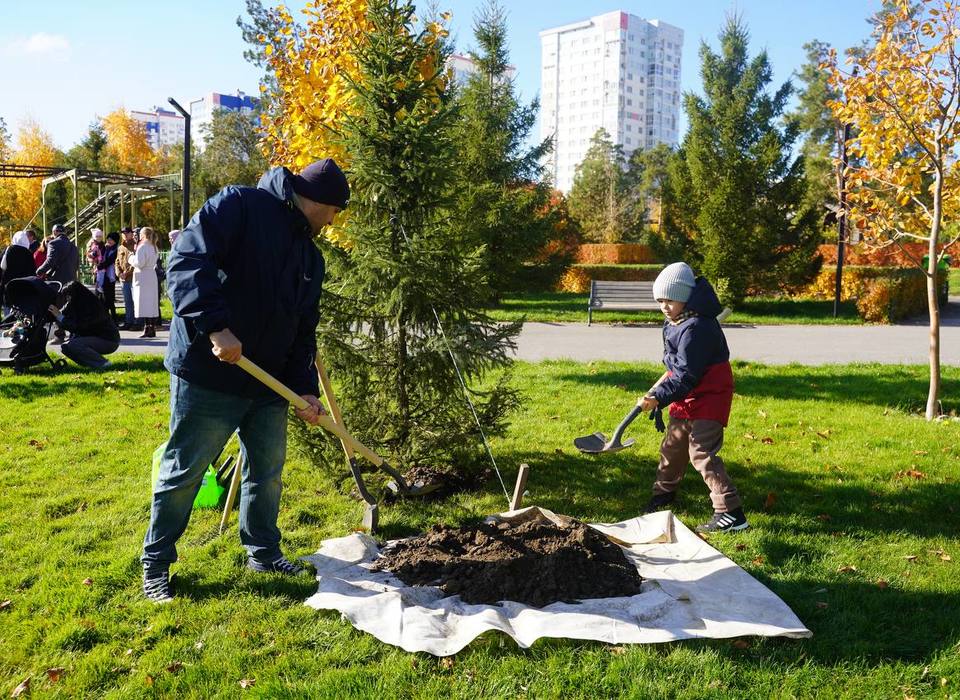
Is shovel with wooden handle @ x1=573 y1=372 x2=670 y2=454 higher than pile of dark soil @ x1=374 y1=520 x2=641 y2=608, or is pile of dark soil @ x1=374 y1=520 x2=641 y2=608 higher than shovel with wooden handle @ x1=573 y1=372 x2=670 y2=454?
shovel with wooden handle @ x1=573 y1=372 x2=670 y2=454

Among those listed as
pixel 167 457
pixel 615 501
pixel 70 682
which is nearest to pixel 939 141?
pixel 615 501

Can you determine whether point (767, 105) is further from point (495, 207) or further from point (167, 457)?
point (167, 457)

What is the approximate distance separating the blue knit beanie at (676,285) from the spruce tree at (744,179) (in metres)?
14.2

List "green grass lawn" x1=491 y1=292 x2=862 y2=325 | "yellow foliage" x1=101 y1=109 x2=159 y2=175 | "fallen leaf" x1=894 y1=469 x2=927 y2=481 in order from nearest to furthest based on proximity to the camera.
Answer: "fallen leaf" x1=894 y1=469 x2=927 y2=481 → "green grass lawn" x1=491 y1=292 x2=862 y2=325 → "yellow foliage" x1=101 y1=109 x2=159 y2=175

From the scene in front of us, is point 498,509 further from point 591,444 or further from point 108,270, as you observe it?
point 108,270

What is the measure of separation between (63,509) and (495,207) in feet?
47.1

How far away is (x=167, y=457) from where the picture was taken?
3701 millimetres

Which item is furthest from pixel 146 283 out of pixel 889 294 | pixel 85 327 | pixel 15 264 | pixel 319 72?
pixel 889 294

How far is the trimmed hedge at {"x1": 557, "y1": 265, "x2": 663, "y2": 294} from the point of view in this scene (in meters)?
26.2

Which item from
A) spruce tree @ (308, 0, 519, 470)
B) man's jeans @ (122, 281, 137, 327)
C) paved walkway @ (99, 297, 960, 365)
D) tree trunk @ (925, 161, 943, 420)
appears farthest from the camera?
man's jeans @ (122, 281, 137, 327)

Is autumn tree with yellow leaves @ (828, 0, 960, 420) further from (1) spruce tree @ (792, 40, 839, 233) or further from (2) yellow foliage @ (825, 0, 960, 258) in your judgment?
(1) spruce tree @ (792, 40, 839, 233)

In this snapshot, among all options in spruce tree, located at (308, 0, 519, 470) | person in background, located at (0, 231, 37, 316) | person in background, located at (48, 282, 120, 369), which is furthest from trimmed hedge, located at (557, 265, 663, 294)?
spruce tree, located at (308, 0, 519, 470)

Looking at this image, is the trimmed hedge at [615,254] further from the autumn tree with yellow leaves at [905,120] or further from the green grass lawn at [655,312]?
the autumn tree with yellow leaves at [905,120]

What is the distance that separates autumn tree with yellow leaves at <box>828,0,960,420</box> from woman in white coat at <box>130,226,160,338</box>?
10.8 metres
